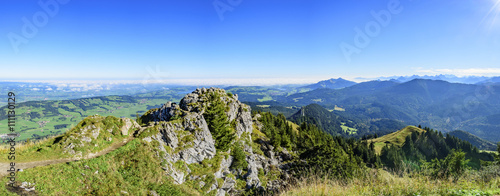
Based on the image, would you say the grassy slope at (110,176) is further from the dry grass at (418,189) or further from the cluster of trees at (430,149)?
the cluster of trees at (430,149)

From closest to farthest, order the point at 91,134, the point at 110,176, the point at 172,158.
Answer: the point at 110,176 < the point at 91,134 < the point at 172,158

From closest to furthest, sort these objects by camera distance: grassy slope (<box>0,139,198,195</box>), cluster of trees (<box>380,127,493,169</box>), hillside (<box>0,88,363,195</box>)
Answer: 1. grassy slope (<box>0,139,198,195</box>)
2. hillside (<box>0,88,363,195</box>)
3. cluster of trees (<box>380,127,493,169</box>)

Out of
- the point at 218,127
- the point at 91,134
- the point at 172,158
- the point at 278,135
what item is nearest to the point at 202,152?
the point at 172,158

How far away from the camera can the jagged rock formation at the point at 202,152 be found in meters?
31.5

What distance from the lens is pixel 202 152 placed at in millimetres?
37750

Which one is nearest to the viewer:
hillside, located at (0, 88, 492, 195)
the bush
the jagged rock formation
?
hillside, located at (0, 88, 492, 195)

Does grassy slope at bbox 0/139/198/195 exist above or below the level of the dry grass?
below

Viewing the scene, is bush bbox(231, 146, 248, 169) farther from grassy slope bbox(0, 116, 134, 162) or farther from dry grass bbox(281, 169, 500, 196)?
dry grass bbox(281, 169, 500, 196)

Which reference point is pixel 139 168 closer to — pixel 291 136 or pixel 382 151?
pixel 291 136

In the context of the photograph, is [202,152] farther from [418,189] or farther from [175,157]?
[418,189]

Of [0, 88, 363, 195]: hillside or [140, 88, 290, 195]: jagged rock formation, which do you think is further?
[140, 88, 290, 195]: jagged rock formation

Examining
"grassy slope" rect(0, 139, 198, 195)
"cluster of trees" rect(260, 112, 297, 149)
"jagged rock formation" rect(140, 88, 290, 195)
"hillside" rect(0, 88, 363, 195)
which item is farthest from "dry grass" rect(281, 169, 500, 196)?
"cluster of trees" rect(260, 112, 297, 149)

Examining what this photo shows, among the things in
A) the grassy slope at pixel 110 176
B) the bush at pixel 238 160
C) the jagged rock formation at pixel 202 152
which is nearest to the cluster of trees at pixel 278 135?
the jagged rock formation at pixel 202 152

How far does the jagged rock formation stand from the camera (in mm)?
31516
